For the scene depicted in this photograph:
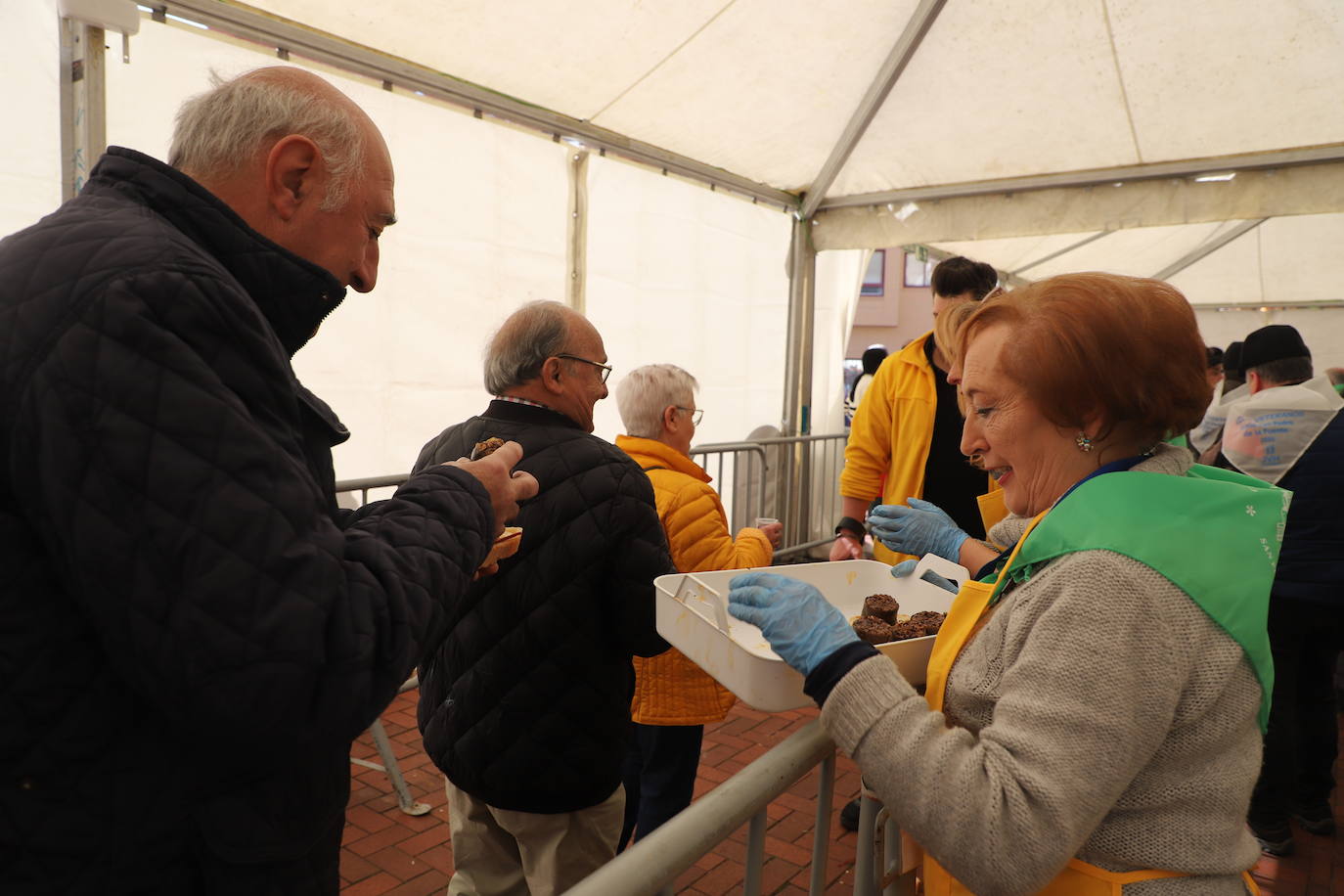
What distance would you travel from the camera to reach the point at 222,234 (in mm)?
1088

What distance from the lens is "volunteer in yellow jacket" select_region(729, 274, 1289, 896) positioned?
1039 millimetres

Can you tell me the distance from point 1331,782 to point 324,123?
467 cm

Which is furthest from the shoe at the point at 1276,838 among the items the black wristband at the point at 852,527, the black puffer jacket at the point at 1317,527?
the black wristband at the point at 852,527

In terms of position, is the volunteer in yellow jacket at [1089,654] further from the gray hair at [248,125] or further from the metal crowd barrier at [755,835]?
the gray hair at [248,125]

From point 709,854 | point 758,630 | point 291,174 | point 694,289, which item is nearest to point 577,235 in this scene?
point 694,289

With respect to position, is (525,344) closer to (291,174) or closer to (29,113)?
(291,174)

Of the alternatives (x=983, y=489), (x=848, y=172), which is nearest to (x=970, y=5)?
(x=848, y=172)

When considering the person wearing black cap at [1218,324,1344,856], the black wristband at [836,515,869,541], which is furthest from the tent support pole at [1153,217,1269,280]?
the black wristband at [836,515,869,541]

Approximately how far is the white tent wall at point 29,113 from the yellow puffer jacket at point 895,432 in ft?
10.9

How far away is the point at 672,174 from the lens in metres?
5.76

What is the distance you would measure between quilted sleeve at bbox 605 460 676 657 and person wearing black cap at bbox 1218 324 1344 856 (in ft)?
9.84

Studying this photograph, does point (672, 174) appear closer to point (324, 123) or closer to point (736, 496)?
point (736, 496)

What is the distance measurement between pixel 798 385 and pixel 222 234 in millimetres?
6697

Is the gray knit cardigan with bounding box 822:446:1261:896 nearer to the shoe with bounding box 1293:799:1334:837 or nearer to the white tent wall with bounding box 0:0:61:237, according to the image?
the shoe with bounding box 1293:799:1334:837
